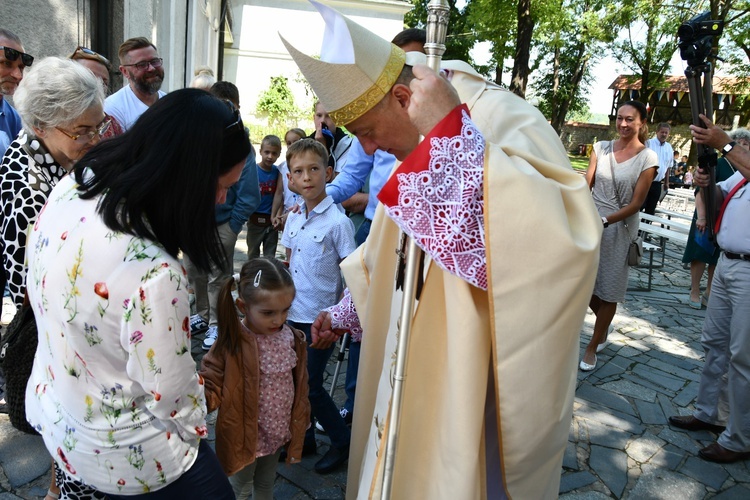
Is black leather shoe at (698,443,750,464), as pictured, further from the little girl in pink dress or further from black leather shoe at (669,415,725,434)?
the little girl in pink dress

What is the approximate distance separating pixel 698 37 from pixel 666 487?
8.62ft

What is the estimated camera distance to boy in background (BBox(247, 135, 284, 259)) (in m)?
5.75

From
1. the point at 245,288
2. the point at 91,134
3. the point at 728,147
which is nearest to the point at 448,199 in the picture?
the point at 245,288

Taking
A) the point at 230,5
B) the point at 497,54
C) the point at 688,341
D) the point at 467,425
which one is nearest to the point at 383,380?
the point at 467,425

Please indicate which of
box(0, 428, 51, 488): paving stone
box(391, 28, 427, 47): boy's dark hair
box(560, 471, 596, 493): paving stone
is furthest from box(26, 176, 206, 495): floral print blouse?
box(560, 471, 596, 493): paving stone

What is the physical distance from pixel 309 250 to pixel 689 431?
118 inches

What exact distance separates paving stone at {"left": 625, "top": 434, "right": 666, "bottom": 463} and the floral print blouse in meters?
3.13

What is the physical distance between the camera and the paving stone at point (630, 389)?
4.84 metres

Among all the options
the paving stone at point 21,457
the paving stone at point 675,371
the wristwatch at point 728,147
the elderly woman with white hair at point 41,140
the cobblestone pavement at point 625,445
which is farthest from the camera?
the paving stone at point 675,371

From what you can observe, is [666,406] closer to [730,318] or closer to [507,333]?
[730,318]

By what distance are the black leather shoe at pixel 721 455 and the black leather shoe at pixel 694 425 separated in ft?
1.26

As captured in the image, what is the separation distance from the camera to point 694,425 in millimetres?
4270

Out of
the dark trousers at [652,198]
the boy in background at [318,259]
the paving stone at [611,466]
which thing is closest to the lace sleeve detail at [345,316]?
the boy in background at [318,259]

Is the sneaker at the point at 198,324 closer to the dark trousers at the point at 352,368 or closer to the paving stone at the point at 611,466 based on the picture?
the dark trousers at the point at 352,368
